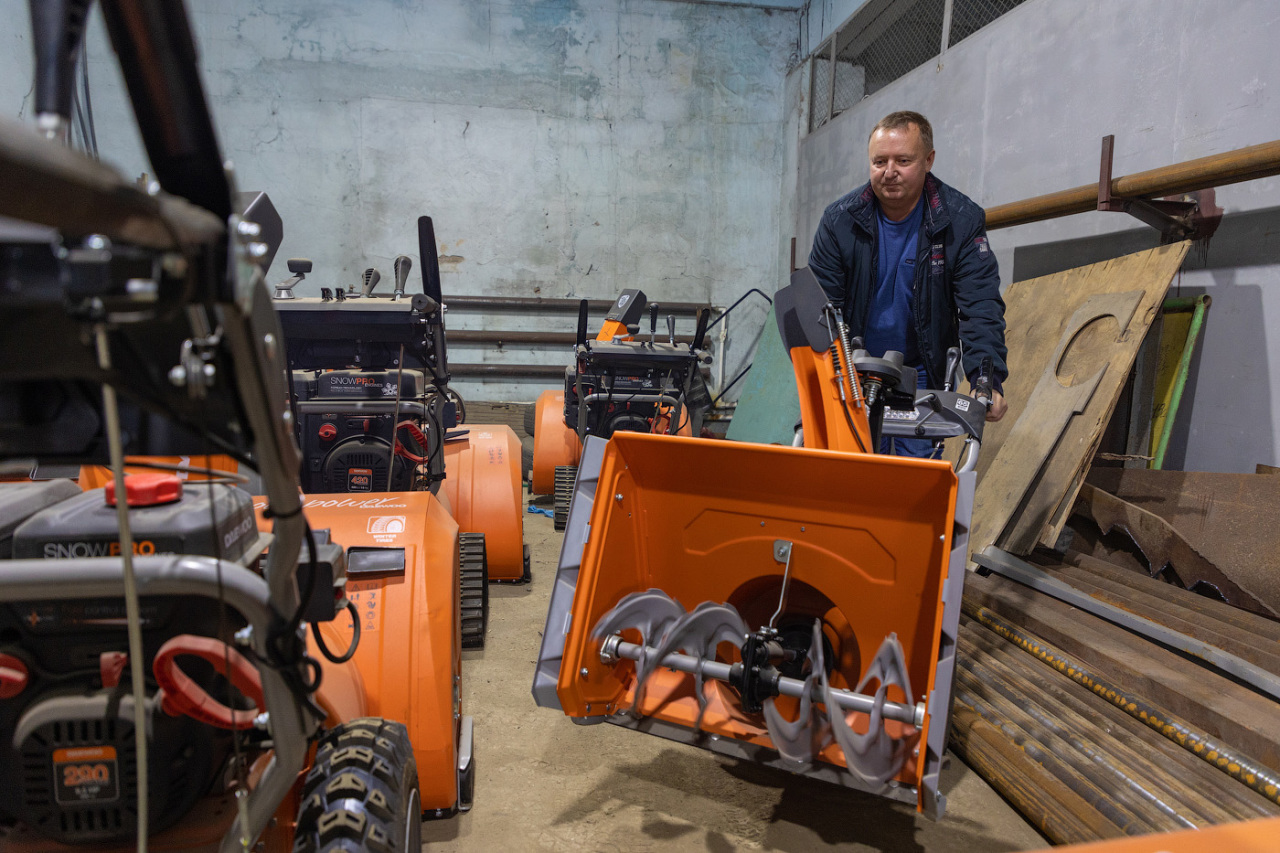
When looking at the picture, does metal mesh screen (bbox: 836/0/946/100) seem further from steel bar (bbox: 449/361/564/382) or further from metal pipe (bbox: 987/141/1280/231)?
steel bar (bbox: 449/361/564/382)

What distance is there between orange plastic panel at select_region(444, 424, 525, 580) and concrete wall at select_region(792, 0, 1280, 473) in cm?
276

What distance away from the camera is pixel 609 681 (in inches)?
69.7

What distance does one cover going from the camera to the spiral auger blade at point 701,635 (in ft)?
5.41

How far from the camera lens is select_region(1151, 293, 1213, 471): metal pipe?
287 centimetres

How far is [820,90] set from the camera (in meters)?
6.78

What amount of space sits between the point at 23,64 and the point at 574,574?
24.7 ft

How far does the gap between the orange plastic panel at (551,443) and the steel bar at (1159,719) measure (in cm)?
288

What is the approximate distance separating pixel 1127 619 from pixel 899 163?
5.05 feet

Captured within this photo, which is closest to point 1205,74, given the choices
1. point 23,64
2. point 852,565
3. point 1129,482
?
point 1129,482

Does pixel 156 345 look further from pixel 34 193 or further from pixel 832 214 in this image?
pixel 832 214

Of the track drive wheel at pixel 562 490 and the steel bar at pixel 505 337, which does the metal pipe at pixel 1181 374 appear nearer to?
the track drive wheel at pixel 562 490

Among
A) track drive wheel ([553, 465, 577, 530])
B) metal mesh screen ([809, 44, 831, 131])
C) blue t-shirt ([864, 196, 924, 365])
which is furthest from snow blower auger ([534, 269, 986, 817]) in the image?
metal mesh screen ([809, 44, 831, 131])

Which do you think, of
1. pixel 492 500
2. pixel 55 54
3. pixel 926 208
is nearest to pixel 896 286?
pixel 926 208

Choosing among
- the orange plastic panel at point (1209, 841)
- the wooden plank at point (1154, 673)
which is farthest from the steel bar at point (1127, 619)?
the orange plastic panel at point (1209, 841)
